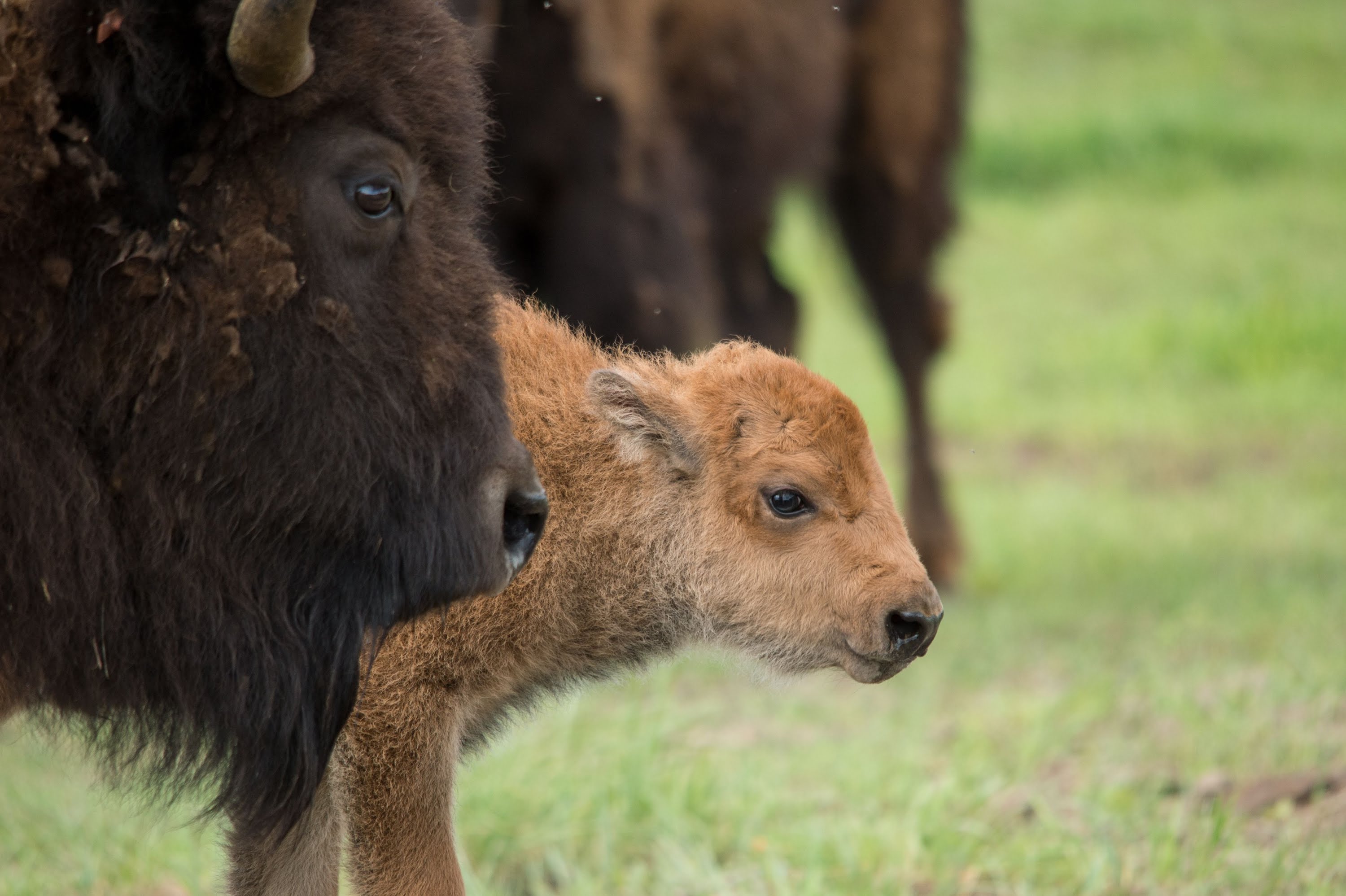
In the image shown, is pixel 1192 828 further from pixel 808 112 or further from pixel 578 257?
pixel 808 112

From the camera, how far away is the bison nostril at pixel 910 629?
132 inches

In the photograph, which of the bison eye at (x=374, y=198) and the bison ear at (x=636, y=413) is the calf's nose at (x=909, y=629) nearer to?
the bison ear at (x=636, y=413)

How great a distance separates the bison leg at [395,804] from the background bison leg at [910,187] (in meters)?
5.52

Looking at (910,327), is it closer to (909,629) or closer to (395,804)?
(909,629)

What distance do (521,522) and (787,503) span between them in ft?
3.07

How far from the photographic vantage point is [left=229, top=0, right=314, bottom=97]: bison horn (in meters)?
2.31

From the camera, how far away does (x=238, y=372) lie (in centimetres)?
250

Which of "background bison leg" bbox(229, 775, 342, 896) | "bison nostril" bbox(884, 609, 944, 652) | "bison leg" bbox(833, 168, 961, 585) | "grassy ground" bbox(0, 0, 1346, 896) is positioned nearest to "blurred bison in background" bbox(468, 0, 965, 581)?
"bison leg" bbox(833, 168, 961, 585)

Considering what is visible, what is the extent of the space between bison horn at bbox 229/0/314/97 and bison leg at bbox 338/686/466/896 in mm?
1264

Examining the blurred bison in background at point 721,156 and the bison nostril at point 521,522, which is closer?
the bison nostril at point 521,522

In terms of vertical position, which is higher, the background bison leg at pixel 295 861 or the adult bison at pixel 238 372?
the adult bison at pixel 238 372

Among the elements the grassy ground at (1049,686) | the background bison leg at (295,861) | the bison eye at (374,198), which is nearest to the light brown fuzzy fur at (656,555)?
the background bison leg at (295,861)

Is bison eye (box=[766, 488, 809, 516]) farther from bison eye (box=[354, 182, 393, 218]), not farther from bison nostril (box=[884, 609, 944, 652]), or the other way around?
bison eye (box=[354, 182, 393, 218])

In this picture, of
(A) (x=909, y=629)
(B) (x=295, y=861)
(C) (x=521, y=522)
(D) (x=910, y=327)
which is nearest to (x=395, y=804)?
(B) (x=295, y=861)
